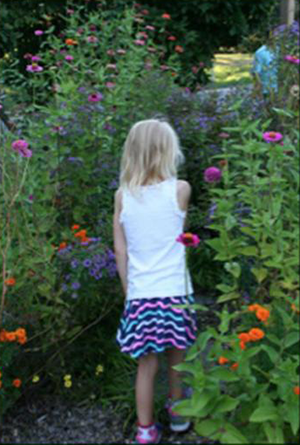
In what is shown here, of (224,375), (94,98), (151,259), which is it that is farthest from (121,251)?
(94,98)

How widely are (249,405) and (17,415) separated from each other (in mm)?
1113

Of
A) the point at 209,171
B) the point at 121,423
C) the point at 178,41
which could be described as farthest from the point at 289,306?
the point at 178,41

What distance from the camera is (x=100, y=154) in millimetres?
3758

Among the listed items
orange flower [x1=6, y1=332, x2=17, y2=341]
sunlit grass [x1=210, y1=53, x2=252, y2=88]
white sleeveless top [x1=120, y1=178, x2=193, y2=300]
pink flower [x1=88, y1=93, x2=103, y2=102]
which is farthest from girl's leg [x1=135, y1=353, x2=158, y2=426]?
sunlit grass [x1=210, y1=53, x2=252, y2=88]

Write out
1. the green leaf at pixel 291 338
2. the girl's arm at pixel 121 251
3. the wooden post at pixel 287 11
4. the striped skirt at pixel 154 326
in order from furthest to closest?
1. the wooden post at pixel 287 11
2. the girl's arm at pixel 121 251
3. the striped skirt at pixel 154 326
4. the green leaf at pixel 291 338

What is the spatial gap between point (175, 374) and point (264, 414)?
1.99ft

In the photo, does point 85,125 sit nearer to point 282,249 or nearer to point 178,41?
point 282,249

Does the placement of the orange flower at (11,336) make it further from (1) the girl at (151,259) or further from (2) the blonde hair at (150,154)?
(2) the blonde hair at (150,154)

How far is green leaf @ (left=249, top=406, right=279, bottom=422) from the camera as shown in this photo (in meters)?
2.29

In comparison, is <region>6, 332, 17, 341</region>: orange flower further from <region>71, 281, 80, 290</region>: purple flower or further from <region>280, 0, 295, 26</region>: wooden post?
<region>280, 0, 295, 26</region>: wooden post

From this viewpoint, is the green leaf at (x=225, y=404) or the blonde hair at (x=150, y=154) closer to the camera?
the green leaf at (x=225, y=404)

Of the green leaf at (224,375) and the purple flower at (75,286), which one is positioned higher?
the green leaf at (224,375)

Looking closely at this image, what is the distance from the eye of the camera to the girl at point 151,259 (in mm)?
2711

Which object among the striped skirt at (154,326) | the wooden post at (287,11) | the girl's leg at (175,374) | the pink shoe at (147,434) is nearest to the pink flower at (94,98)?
the striped skirt at (154,326)
